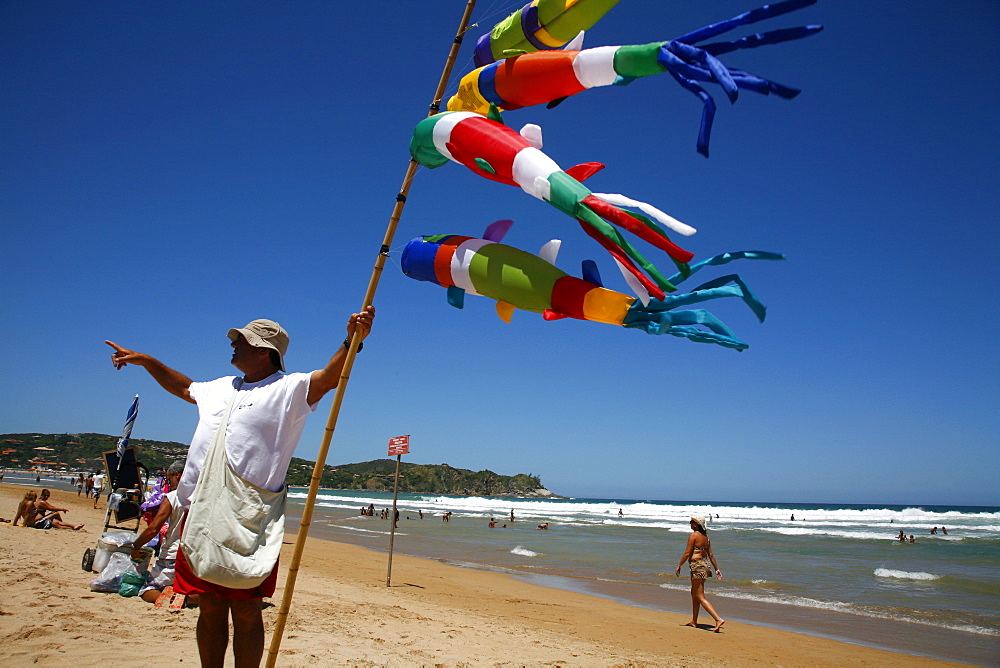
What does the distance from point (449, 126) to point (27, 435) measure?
111733 mm

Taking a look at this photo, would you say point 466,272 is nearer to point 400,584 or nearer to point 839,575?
point 400,584

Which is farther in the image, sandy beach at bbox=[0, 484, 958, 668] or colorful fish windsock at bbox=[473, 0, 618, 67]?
sandy beach at bbox=[0, 484, 958, 668]

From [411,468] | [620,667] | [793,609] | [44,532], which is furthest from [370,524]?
[411,468]

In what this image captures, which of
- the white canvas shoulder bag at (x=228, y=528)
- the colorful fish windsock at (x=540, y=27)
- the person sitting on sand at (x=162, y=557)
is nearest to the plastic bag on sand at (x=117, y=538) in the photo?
the person sitting on sand at (x=162, y=557)

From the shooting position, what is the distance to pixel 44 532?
1053cm

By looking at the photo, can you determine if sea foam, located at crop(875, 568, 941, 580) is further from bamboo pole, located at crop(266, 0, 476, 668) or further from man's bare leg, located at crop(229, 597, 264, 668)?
man's bare leg, located at crop(229, 597, 264, 668)

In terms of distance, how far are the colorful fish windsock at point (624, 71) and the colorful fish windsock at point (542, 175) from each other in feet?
1.01

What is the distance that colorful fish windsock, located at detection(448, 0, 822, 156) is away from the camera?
261 cm

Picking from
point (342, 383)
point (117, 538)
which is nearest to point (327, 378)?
point (342, 383)

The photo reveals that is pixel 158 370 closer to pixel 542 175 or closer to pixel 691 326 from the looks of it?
pixel 542 175

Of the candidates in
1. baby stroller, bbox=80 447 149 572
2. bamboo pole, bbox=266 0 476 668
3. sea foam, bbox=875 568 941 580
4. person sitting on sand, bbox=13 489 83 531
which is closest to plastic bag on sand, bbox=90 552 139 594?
baby stroller, bbox=80 447 149 572

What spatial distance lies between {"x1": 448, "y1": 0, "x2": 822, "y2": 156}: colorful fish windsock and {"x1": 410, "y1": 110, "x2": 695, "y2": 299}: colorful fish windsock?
31cm

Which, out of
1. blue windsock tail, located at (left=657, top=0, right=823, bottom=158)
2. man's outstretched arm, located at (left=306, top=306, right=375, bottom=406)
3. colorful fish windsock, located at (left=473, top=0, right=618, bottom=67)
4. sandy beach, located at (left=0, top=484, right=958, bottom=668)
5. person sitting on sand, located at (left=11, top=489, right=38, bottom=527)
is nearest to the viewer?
blue windsock tail, located at (left=657, top=0, right=823, bottom=158)

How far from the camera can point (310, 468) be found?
8619 centimetres
